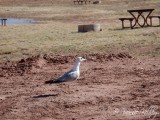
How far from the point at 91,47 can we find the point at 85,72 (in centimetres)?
545

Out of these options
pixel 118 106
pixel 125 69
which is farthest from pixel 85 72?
pixel 118 106

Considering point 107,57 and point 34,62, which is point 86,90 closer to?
point 34,62

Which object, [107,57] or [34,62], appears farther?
[107,57]

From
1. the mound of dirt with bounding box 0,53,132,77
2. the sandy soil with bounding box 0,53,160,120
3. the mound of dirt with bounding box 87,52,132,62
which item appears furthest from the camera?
the mound of dirt with bounding box 87,52,132,62

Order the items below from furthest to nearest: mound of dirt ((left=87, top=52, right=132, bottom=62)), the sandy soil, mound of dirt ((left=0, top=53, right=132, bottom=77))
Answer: mound of dirt ((left=87, top=52, right=132, bottom=62)) < mound of dirt ((left=0, top=53, right=132, bottom=77)) < the sandy soil

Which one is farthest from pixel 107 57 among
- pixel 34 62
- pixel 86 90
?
pixel 86 90

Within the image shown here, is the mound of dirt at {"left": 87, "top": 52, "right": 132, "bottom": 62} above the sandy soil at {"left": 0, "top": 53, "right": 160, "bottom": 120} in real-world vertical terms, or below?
above

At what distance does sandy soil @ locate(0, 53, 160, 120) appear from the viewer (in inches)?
371

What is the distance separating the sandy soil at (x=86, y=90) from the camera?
9430 mm

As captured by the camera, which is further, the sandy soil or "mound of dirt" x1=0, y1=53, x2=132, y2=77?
"mound of dirt" x1=0, y1=53, x2=132, y2=77

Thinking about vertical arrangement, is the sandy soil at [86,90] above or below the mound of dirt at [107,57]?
below

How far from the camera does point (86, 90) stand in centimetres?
1143

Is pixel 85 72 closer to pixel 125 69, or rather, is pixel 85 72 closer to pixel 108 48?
pixel 125 69

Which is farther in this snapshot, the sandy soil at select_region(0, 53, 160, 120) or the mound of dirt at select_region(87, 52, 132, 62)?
the mound of dirt at select_region(87, 52, 132, 62)
